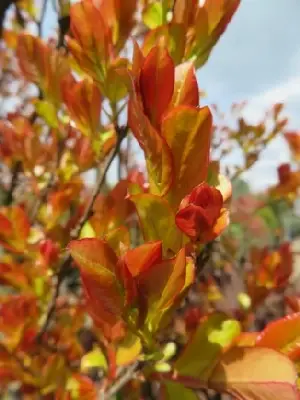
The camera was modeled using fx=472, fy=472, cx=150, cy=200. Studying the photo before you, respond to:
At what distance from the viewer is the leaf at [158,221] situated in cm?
37

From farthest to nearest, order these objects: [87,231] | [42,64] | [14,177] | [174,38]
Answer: [14,177], [42,64], [87,231], [174,38]

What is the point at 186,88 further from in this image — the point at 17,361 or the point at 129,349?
the point at 17,361

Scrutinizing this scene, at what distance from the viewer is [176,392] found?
43 centimetres

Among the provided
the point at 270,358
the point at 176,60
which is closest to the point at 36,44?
the point at 176,60

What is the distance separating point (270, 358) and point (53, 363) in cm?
63

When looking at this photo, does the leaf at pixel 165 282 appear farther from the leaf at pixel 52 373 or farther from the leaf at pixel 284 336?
the leaf at pixel 52 373

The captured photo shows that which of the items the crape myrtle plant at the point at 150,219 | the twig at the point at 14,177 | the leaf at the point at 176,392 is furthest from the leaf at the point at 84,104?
the twig at the point at 14,177

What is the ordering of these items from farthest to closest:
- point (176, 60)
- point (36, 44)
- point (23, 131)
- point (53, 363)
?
point (23, 131) → point (53, 363) → point (36, 44) → point (176, 60)

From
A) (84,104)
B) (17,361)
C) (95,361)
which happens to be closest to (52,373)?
(17,361)

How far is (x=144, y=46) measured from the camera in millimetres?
488

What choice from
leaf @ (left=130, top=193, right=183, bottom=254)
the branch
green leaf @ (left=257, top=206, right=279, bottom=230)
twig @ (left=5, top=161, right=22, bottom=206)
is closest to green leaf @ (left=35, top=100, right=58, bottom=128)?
the branch

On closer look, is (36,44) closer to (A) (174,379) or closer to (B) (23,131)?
(B) (23,131)

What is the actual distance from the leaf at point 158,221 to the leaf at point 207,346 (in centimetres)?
10

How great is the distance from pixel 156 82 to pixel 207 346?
9.4 inches
